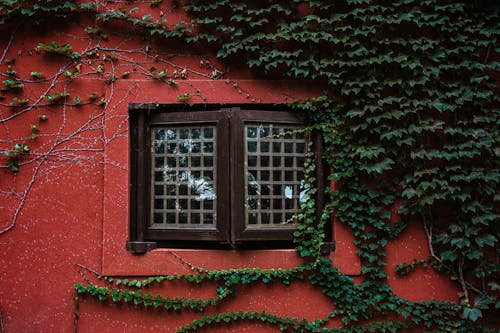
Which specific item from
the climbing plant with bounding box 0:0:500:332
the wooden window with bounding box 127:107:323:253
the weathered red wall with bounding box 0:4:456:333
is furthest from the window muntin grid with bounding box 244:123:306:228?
the weathered red wall with bounding box 0:4:456:333

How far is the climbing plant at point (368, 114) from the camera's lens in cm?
317

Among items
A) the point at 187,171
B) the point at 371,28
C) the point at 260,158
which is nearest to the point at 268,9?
the point at 371,28

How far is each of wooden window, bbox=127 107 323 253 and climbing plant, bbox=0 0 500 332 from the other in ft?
0.66

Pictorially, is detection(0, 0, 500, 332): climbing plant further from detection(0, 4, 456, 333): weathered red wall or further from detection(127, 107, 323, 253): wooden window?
detection(127, 107, 323, 253): wooden window

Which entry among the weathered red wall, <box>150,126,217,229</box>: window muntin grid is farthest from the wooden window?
the weathered red wall

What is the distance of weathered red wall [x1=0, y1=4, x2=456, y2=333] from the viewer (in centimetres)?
318

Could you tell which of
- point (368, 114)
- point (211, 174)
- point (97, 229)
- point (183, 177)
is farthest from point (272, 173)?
point (97, 229)

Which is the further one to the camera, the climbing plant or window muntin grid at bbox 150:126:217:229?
window muntin grid at bbox 150:126:217:229

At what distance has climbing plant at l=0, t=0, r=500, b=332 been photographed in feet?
10.4

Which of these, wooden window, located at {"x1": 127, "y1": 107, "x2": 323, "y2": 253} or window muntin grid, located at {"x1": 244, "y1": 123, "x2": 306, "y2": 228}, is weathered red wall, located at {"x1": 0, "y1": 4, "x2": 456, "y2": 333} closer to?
wooden window, located at {"x1": 127, "y1": 107, "x2": 323, "y2": 253}

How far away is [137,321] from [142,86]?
207cm

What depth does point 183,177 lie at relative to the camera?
3332 mm

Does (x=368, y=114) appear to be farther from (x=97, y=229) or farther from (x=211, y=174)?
(x=97, y=229)

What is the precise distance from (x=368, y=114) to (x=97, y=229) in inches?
103
